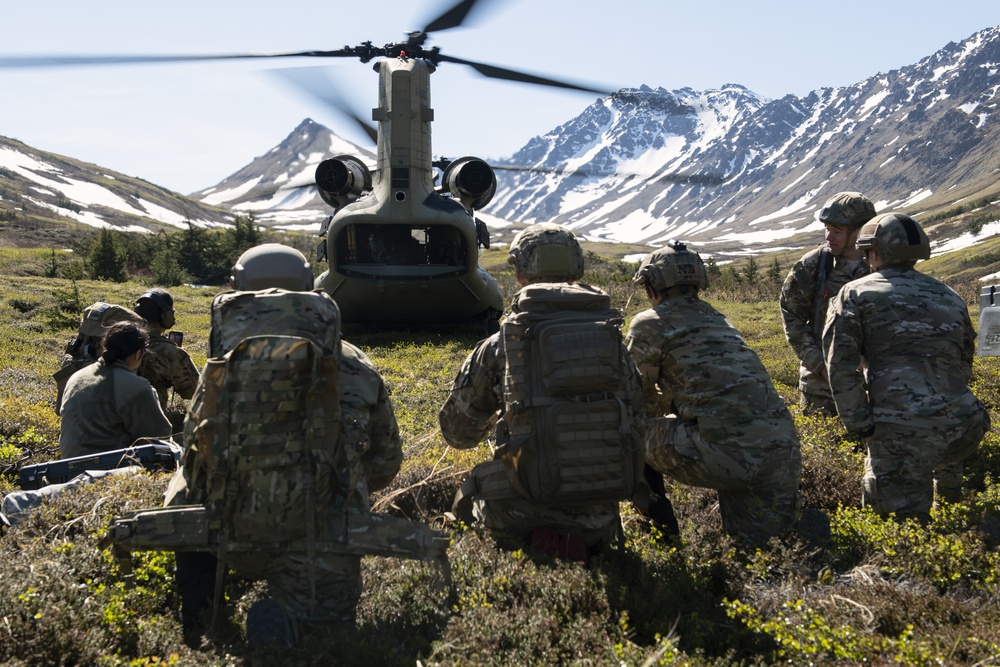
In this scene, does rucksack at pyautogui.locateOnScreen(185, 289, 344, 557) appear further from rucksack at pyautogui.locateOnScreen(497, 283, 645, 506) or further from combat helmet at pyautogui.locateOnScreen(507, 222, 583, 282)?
combat helmet at pyautogui.locateOnScreen(507, 222, 583, 282)

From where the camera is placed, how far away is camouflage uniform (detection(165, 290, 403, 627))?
11.3ft

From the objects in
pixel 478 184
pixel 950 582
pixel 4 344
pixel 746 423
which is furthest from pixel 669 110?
pixel 4 344

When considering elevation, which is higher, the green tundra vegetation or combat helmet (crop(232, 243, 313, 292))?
combat helmet (crop(232, 243, 313, 292))

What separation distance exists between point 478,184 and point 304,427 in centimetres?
1125

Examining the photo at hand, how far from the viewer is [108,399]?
5180 mm

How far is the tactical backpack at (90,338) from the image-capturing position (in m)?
6.21

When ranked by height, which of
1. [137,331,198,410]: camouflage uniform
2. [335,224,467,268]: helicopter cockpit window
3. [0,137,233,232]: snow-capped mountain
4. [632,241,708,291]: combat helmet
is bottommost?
[137,331,198,410]: camouflage uniform

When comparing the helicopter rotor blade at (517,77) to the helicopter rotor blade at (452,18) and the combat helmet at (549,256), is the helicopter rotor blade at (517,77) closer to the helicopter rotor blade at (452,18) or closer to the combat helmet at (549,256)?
the helicopter rotor blade at (452,18)

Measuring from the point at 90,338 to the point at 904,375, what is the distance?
19.7 feet

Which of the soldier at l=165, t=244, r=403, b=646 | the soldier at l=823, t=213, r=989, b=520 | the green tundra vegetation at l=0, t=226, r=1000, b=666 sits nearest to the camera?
the green tundra vegetation at l=0, t=226, r=1000, b=666

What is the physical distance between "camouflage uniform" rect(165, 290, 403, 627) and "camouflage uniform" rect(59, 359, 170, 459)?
1705 mm

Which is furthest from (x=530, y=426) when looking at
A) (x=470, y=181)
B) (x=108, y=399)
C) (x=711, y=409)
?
(x=470, y=181)

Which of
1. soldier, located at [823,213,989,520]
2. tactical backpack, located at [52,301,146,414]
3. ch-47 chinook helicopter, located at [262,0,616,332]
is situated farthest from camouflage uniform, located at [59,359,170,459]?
ch-47 chinook helicopter, located at [262,0,616,332]

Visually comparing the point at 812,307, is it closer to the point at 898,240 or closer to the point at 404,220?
the point at 898,240
